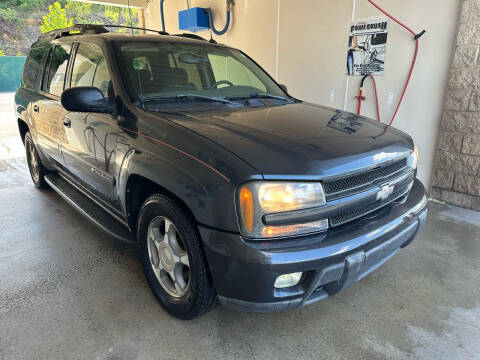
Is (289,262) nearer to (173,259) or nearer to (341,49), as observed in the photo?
(173,259)

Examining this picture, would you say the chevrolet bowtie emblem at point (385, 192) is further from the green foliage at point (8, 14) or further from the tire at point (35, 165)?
the green foliage at point (8, 14)

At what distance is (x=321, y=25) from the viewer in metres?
4.87

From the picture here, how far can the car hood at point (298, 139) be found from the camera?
64.5 inches

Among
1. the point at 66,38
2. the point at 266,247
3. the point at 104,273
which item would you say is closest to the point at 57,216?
the point at 104,273

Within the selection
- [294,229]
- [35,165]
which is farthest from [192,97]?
[35,165]

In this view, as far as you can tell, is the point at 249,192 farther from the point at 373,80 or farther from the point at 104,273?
the point at 373,80

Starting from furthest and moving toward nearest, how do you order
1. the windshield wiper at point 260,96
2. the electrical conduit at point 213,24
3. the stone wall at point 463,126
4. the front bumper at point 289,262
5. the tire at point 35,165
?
the electrical conduit at point 213,24
the tire at point 35,165
the stone wall at point 463,126
the windshield wiper at point 260,96
the front bumper at point 289,262

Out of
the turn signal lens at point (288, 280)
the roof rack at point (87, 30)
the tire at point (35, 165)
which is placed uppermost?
the roof rack at point (87, 30)

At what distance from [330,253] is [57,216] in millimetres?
3078

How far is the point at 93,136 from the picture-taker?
2.56 m

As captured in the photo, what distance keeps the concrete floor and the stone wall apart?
964mm

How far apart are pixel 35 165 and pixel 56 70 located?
154 centimetres

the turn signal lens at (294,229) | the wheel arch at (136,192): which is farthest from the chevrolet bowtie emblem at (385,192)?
the wheel arch at (136,192)

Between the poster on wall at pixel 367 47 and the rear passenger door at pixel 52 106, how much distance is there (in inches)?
133
